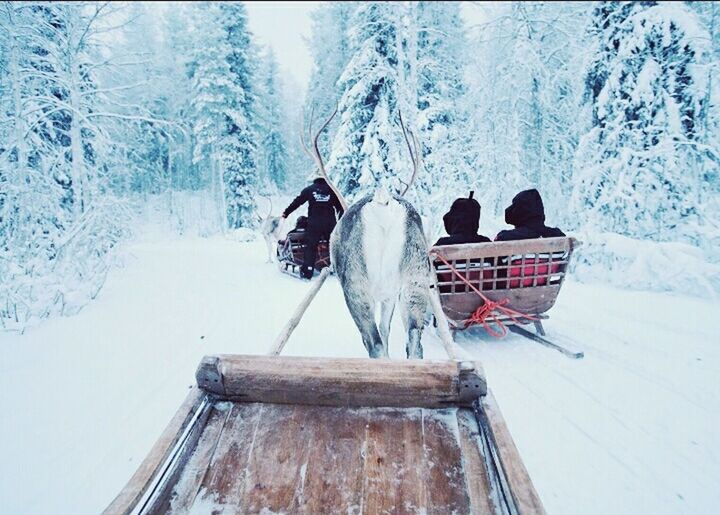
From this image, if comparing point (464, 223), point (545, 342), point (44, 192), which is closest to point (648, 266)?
point (545, 342)

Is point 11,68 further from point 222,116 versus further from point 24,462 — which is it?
point 222,116

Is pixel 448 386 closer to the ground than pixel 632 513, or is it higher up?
higher up

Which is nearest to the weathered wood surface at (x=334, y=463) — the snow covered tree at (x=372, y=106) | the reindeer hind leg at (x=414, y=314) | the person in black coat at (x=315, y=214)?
the reindeer hind leg at (x=414, y=314)

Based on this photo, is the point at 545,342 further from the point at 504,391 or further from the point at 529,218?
the point at 529,218

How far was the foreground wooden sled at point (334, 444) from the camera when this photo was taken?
1.43 meters

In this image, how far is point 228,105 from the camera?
22000 mm

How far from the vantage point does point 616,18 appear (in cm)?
781

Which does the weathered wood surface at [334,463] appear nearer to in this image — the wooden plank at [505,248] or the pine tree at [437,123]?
the wooden plank at [505,248]

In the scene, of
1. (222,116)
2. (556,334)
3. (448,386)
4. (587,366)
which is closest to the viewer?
(448,386)

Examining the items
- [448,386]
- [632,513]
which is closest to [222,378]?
[448,386]

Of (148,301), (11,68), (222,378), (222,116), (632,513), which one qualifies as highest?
(222,116)

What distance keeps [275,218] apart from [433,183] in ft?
17.0

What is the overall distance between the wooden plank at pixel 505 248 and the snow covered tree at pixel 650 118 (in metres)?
5.04

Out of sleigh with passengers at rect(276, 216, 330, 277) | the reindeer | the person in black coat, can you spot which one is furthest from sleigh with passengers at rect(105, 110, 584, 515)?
sleigh with passengers at rect(276, 216, 330, 277)
